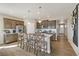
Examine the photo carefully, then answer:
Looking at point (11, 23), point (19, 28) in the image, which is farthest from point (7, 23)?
Result: point (19, 28)

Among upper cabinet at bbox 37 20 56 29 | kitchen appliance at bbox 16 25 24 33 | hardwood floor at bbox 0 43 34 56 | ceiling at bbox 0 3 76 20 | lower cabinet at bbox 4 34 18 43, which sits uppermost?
ceiling at bbox 0 3 76 20

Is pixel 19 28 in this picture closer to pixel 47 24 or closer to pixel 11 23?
pixel 11 23

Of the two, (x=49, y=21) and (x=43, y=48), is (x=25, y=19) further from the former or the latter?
(x=43, y=48)

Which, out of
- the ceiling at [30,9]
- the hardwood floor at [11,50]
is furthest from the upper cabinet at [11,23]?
the hardwood floor at [11,50]

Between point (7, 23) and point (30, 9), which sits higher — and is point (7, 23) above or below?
below

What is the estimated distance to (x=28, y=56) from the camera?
121 inches

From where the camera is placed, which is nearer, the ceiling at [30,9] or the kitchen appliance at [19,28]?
the ceiling at [30,9]

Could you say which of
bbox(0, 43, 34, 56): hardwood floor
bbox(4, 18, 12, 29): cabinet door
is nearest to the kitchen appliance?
bbox(4, 18, 12, 29): cabinet door

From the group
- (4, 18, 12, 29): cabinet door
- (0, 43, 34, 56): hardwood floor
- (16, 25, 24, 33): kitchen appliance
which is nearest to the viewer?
(0, 43, 34, 56): hardwood floor

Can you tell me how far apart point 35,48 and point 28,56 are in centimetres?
83

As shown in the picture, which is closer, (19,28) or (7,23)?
(7,23)

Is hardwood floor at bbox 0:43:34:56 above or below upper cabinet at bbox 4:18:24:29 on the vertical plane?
below

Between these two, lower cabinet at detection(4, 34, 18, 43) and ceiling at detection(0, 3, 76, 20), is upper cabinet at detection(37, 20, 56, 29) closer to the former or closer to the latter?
ceiling at detection(0, 3, 76, 20)

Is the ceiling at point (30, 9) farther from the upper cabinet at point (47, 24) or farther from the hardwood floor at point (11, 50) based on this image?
the hardwood floor at point (11, 50)
